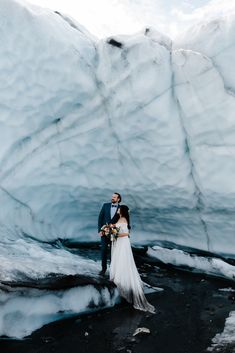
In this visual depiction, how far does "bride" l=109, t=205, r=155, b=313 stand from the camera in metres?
5.27

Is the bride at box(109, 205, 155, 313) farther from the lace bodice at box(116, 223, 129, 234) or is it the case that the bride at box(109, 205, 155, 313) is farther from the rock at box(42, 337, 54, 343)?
the rock at box(42, 337, 54, 343)

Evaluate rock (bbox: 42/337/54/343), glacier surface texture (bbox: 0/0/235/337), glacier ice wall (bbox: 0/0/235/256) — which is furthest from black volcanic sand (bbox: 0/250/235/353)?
glacier ice wall (bbox: 0/0/235/256)

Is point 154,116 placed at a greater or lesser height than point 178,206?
greater

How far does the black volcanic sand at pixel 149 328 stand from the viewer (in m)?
4.05

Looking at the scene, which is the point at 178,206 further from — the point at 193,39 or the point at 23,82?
the point at 23,82

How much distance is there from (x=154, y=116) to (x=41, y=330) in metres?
4.04

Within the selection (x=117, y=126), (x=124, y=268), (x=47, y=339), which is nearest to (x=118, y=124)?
(x=117, y=126)

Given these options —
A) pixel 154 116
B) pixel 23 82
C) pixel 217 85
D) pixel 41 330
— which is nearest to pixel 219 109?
pixel 217 85

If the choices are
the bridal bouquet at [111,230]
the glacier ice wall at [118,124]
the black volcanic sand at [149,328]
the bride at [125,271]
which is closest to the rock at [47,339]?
the black volcanic sand at [149,328]

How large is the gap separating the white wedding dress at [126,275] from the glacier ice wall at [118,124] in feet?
6.51

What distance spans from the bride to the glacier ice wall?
189 centimetres

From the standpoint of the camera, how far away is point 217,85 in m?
6.91

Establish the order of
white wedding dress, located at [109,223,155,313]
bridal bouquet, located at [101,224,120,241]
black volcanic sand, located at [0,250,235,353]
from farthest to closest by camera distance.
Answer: bridal bouquet, located at [101,224,120,241] < white wedding dress, located at [109,223,155,313] < black volcanic sand, located at [0,250,235,353]

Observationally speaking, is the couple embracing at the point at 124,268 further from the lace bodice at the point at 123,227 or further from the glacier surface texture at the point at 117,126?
the glacier surface texture at the point at 117,126
